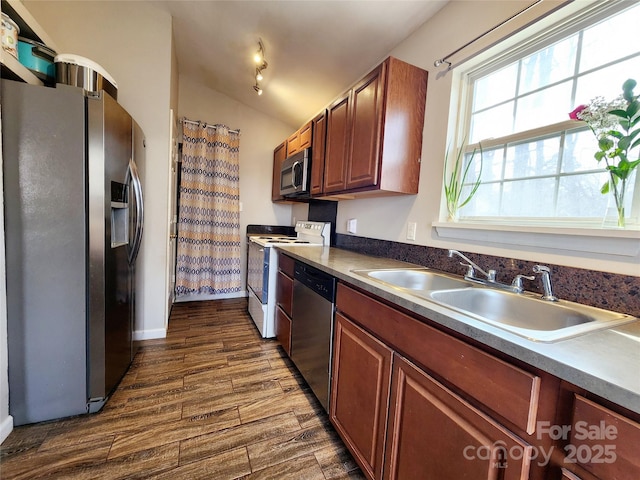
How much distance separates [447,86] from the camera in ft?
5.03

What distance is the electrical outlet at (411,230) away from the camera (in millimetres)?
1722

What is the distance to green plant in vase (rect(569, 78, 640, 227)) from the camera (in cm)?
87

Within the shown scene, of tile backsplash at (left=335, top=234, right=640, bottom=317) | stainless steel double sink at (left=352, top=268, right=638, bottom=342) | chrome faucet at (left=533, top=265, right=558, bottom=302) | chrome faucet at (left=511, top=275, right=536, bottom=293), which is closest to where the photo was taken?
stainless steel double sink at (left=352, top=268, right=638, bottom=342)

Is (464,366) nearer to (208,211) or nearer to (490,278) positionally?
(490,278)

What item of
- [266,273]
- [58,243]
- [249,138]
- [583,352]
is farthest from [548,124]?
[249,138]

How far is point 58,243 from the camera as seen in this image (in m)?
1.35

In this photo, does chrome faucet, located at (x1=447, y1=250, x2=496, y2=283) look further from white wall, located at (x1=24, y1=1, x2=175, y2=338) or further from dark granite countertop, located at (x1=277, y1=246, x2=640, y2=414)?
white wall, located at (x1=24, y1=1, x2=175, y2=338)

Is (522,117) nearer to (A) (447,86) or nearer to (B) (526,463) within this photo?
(A) (447,86)

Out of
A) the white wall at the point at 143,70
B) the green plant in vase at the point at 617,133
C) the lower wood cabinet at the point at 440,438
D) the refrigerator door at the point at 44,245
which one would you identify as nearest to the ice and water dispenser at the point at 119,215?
the refrigerator door at the point at 44,245

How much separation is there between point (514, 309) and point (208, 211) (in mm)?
3223

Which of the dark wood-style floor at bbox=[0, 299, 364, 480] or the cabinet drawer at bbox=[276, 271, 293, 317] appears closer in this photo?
the dark wood-style floor at bbox=[0, 299, 364, 480]

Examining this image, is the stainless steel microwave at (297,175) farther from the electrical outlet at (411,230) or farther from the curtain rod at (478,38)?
the curtain rod at (478,38)

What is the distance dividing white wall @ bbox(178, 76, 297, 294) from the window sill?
2.80m

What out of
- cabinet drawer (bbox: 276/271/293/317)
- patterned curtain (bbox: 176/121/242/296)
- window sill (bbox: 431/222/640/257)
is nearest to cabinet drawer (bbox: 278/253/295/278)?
cabinet drawer (bbox: 276/271/293/317)
